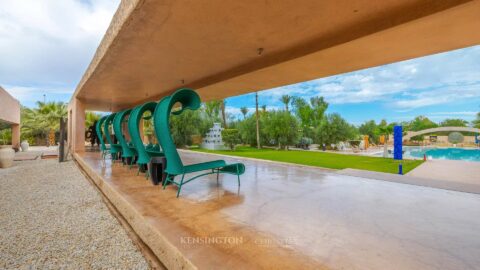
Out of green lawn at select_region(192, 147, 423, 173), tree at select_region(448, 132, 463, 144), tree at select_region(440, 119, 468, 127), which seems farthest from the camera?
tree at select_region(440, 119, 468, 127)

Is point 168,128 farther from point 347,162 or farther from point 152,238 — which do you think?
point 347,162

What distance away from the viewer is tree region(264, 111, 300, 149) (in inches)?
814

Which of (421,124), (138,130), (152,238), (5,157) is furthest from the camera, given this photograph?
(421,124)

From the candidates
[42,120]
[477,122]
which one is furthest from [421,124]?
[42,120]

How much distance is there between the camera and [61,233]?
3025 millimetres

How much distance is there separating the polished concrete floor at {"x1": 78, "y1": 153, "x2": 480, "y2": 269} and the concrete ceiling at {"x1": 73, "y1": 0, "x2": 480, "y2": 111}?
2.77 metres

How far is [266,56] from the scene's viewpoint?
529 centimetres

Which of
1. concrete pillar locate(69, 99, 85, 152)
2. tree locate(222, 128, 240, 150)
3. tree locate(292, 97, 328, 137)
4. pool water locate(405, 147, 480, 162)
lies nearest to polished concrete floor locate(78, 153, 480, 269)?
concrete pillar locate(69, 99, 85, 152)

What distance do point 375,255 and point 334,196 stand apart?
6.27 feet

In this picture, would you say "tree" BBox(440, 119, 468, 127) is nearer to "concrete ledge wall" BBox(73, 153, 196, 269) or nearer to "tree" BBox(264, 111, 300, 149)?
"tree" BBox(264, 111, 300, 149)

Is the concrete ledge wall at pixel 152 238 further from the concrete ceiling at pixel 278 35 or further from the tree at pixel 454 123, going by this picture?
the tree at pixel 454 123

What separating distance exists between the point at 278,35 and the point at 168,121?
2.62 metres

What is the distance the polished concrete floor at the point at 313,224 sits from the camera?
1806 millimetres

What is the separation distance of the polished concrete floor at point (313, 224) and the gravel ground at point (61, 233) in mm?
474
